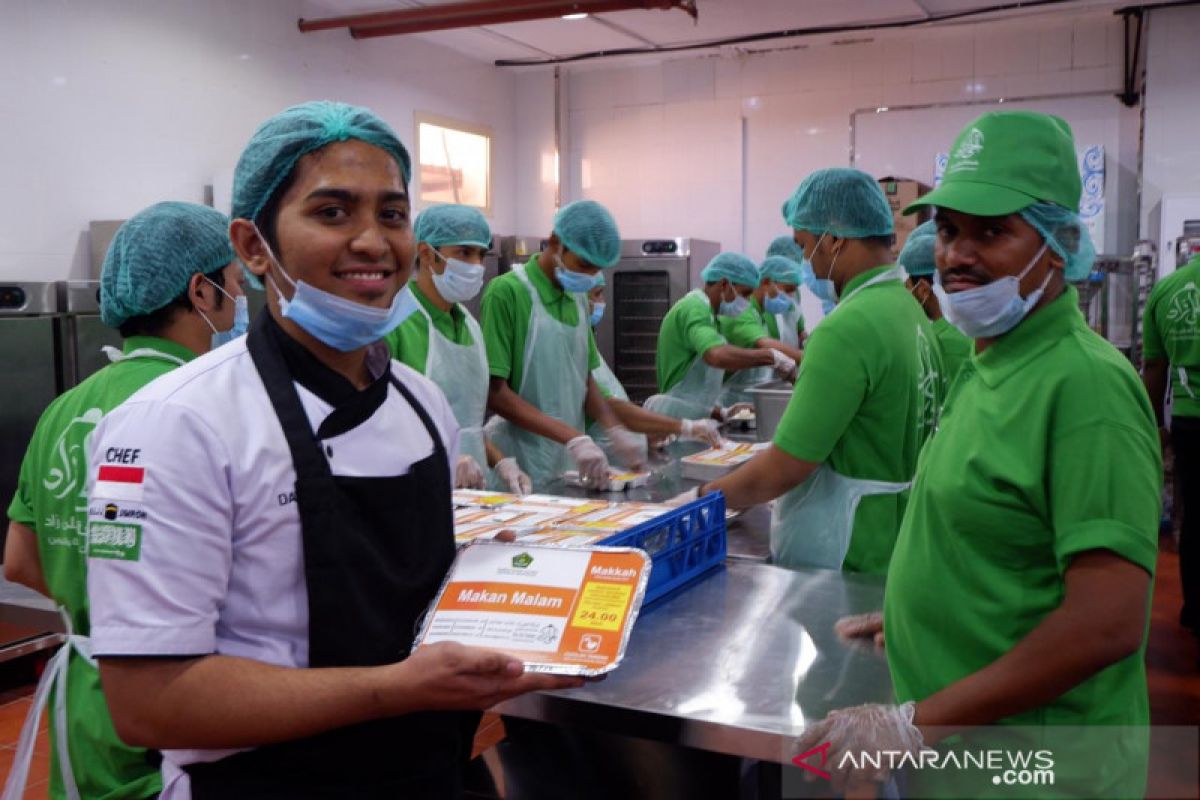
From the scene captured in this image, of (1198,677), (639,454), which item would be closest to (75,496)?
(639,454)

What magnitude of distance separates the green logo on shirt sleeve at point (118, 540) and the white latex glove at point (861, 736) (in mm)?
871

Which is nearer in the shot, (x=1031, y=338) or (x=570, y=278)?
(x=1031, y=338)

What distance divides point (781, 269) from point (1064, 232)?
18.3ft

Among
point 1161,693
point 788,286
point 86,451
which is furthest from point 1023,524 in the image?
point 788,286

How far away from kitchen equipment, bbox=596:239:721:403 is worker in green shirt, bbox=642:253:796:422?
200 centimetres

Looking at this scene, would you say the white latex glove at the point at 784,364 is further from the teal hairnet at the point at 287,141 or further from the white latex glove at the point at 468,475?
the teal hairnet at the point at 287,141

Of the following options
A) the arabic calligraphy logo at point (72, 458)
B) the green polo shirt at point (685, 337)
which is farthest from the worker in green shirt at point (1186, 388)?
the arabic calligraphy logo at point (72, 458)

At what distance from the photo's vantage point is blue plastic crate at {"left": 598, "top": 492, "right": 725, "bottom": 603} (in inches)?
78.5

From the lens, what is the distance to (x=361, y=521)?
1.18 meters

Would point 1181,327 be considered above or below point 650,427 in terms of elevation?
above

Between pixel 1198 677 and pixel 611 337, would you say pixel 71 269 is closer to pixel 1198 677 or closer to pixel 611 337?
pixel 611 337

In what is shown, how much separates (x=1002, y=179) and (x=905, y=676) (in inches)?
27.9

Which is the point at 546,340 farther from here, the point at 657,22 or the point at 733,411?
the point at 657,22

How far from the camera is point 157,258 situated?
1.90m
